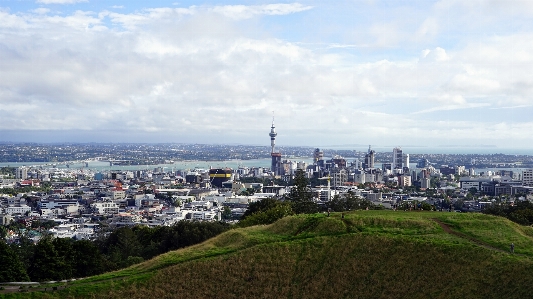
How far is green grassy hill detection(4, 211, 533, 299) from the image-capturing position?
19875mm

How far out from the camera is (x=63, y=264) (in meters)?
27.5

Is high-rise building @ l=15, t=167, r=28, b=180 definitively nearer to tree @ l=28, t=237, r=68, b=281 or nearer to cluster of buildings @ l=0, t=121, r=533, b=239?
cluster of buildings @ l=0, t=121, r=533, b=239

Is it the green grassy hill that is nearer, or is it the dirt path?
the green grassy hill

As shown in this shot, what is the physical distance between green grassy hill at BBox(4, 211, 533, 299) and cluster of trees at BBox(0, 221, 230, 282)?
5.73m

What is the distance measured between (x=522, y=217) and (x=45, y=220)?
61.5m

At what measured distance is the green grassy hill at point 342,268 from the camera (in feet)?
65.2

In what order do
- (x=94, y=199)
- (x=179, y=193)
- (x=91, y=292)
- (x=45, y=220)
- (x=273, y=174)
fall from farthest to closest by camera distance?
(x=273, y=174), (x=179, y=193), (x=94, y=199), (x=45, y=220), (x=91, y=292)

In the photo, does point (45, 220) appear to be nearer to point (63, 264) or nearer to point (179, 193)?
point (179, 193)

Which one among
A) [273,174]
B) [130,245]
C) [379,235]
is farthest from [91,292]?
[273,174]

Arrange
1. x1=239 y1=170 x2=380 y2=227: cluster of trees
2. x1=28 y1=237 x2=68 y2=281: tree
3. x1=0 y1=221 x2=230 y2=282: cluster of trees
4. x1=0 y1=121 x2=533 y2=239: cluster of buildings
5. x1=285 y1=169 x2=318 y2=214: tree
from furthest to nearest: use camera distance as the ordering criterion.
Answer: x1=0 y1=121 x2=533 y2=239: cluster of buildings, x1=285 y1=169 x2=318 y2=214: tree, x1=239 y1=170 x2=380 y2=227: cluster of trees, x1=28 y1=237 x2=68 y2=281: tree, x1=0 y1=221 x2=230 y2=282: cluster of trees

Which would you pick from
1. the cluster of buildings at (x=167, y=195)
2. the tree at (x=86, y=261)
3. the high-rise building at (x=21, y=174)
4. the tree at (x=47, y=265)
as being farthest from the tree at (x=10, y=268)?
the high-rise building at (x=21, y=174)

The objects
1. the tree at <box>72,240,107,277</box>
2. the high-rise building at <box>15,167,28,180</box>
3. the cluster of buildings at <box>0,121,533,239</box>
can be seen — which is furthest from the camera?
the high-rise building at <box>15,167,28,180</box>

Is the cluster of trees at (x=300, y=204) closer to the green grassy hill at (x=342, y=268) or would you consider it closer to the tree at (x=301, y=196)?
the tree at (x=301, y=196)

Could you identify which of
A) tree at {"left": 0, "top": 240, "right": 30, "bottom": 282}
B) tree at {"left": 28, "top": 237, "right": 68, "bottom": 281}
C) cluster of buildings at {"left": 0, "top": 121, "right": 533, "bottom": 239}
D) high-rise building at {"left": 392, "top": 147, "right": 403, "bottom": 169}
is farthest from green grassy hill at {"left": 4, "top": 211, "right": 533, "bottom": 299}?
high-rise building at {"left": 392, "top": 147, "right": 403, "bottom": 169}
